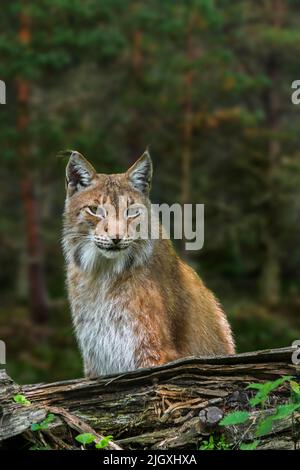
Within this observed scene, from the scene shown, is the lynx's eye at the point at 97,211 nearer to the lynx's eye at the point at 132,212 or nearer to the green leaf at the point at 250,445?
the lynx's eye at the point at 132,212

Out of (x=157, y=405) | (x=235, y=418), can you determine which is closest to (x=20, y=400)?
(x=157, y=405)

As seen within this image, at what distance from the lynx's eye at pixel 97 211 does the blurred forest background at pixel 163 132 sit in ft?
38.3

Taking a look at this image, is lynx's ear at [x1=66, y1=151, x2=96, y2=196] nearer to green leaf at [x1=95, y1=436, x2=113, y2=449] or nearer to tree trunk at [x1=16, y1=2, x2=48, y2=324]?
green leaf at [x1=95, y1=436, x2=113, y2=449]

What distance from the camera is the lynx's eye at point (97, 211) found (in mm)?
6246

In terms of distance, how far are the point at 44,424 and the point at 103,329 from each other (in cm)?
154

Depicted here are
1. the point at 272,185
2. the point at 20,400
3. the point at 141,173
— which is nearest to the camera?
the point at 20,400

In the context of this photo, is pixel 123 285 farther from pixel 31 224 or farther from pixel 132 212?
pixel 31 224

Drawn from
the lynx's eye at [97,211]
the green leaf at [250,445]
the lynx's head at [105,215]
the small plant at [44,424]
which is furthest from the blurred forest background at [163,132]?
the green leaf at [250,445]

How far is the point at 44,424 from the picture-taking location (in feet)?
16.0

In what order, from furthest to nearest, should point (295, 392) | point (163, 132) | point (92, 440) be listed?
point (163, 132)
point (295, 392)
point (92, 440)

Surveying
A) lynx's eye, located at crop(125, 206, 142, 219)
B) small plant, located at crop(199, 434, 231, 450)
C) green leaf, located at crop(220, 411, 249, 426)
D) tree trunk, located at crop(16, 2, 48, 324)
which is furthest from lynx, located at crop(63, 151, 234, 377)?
tree trunk, located at crop(16, 2, 48, 324)

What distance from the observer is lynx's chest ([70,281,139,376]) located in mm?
6234

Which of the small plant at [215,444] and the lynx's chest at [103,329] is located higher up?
the lynx's chest at [103,329]
